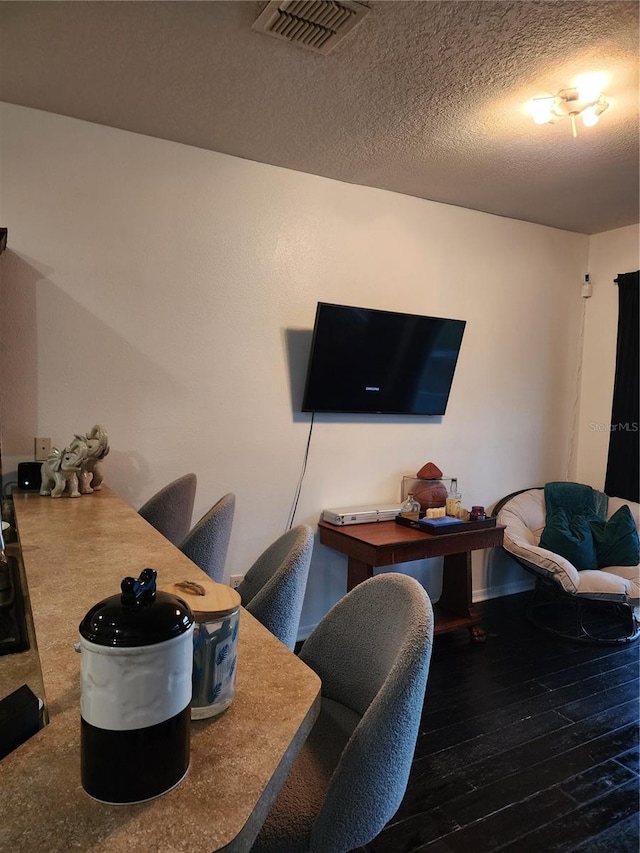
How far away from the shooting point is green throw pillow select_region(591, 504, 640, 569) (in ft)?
11.4

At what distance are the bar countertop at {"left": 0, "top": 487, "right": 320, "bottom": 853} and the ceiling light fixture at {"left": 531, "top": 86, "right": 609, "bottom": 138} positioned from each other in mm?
2193

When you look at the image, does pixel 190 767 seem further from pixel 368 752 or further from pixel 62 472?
pixel 62 472

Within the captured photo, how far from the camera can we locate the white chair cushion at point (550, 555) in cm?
314

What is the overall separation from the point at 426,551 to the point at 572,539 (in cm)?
109

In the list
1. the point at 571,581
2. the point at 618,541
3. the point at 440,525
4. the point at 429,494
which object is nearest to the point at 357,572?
the point at 440,525

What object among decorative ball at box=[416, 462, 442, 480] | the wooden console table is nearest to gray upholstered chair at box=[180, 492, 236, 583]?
the wooden console table

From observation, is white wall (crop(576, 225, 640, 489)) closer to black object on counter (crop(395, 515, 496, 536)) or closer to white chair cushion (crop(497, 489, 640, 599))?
white chair cushion (crop(497, 489, 640, 599))

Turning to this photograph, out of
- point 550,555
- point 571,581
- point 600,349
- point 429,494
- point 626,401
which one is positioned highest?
point 600,349

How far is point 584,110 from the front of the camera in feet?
7.16

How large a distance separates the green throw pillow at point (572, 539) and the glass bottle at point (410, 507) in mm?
935

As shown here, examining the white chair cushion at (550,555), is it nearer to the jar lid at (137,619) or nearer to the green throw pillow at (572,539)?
the green throw pillow at (572,539)

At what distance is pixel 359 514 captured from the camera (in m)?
3.15

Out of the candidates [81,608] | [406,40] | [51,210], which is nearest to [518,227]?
[406,40]

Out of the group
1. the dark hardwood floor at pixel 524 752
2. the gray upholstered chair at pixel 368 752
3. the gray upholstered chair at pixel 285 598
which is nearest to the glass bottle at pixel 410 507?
the dark hardwood floor at pixel 524 752
